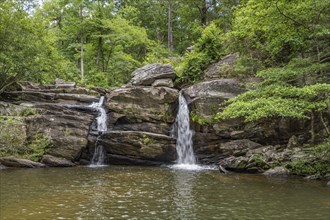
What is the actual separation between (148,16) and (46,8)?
13.0m

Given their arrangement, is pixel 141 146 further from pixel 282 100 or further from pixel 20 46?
pixel 20 46

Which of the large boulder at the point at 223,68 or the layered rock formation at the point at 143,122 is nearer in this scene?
the layered rock formation at the point at 143,122

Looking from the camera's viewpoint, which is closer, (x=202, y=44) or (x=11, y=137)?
(x=11, y=137)

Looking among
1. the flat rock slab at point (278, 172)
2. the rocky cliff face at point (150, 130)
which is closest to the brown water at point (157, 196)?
the flat rock slab at point (278, 172)

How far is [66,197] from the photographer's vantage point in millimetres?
11484

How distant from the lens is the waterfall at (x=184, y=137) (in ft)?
68.8

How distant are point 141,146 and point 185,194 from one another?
8.90m

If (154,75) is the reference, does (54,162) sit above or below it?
below

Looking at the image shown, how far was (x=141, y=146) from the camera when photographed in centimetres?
2067

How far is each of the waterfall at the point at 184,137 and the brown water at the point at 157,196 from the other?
4067mm

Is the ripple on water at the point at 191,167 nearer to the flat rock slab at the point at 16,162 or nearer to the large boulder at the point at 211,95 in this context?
the large boulder at the point at 211,95

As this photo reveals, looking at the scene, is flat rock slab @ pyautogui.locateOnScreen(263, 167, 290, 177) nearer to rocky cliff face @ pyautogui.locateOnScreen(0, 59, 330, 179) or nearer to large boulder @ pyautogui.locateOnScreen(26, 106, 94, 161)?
rocky cliff face @ pyautogui.locateOnScreen(0, 59, 330, 179)

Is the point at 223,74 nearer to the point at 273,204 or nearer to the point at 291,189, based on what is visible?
the point at 291,189

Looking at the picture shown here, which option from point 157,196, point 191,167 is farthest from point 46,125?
point 157,196
